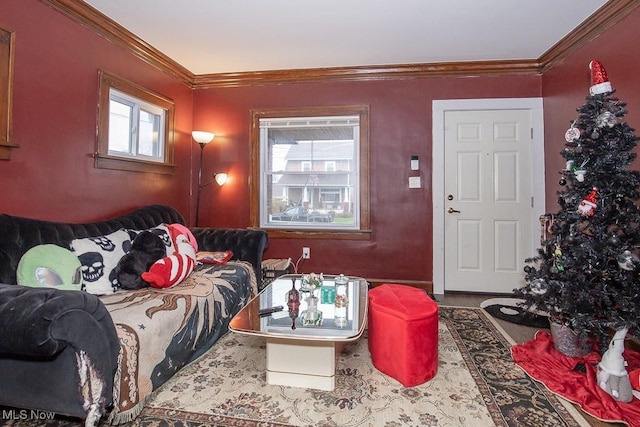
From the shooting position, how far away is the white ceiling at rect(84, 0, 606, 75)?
250cm

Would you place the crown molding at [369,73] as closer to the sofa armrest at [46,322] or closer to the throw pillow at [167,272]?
the throw pillow at [167,272]

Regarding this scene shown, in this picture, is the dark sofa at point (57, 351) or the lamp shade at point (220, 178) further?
the lamp shade at point (220, 178)

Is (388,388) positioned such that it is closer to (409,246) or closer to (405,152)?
(409,246)

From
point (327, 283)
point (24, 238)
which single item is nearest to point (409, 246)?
point (327, 283)

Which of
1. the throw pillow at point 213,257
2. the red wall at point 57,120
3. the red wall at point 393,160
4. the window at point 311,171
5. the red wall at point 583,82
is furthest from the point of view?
the window at point 311,171

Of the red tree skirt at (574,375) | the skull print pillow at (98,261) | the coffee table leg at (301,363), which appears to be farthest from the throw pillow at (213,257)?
the red tree skirt at (574,375)

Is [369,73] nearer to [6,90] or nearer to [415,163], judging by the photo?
[415,163]

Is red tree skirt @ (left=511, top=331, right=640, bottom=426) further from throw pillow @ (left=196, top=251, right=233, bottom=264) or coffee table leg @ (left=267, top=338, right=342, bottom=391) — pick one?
throw pillow @ (left=196, top=251, right=233, bottom=264)

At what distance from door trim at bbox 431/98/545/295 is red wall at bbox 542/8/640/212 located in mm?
72

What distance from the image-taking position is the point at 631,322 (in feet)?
5.85

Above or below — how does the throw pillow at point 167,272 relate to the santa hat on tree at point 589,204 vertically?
below

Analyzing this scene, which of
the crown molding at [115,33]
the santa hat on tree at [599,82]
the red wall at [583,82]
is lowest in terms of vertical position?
the santa hat on tree at [599,82]

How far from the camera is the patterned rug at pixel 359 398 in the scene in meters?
1.55

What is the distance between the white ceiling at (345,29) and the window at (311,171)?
2.01ft
